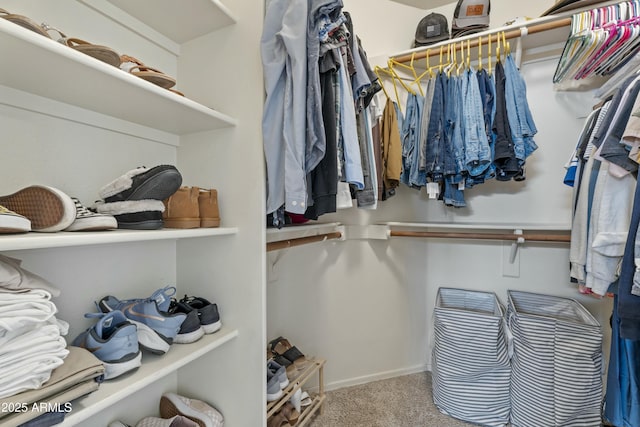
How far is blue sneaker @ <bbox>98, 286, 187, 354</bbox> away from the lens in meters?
0.76

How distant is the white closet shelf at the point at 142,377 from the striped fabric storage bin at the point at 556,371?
4.47 ft

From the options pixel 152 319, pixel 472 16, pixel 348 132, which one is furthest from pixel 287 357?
pixel 472 16

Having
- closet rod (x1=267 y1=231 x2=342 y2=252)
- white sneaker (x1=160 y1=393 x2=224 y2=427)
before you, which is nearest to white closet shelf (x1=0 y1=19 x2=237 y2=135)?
closet rod (x1=267 y1=231 x2=342 y2=252)

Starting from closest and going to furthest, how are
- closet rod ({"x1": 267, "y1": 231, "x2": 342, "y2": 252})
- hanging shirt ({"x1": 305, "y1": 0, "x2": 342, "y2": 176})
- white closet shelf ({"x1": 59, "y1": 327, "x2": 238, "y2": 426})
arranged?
white closet shelf ({"x1": 59, "y1": 327, "x2": 238, "y2": 426}) → hanging shirt ({"x1": 305, "y1": 0, "x2": 342, "y2": 176}) → closet rod ({"x1": 267, "y1": 231, "x2": 342, "y2": 252})

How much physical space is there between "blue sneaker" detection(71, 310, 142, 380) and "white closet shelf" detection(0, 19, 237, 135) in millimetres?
545

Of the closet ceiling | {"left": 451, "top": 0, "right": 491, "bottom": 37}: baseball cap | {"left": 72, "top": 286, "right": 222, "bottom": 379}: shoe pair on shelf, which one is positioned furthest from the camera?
the closet ceiling

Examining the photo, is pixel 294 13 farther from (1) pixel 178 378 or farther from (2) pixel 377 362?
(2) pixel 377 362

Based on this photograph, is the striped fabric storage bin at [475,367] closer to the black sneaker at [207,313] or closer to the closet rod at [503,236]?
the closet rod at [503,236]

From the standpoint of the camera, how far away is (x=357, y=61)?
Answer: 3.33ft

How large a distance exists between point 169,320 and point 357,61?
3.39 feet

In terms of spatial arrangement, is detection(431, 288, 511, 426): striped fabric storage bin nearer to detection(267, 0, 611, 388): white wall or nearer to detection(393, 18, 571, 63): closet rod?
detection(267, 0, 611, 388): white wall

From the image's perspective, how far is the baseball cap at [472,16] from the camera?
150 centimetres

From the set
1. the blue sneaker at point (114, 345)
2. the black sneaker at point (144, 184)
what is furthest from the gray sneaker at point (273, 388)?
the black sneaker at point (144, 184)

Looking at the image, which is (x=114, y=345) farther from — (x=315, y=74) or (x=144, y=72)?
(x=315, y=74)
